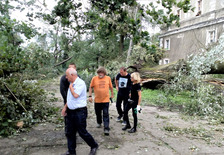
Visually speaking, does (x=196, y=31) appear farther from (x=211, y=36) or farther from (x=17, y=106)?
(x=17, y=106)

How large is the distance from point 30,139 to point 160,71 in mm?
8908

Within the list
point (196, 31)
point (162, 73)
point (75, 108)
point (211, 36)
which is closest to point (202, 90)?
point (162, 73)

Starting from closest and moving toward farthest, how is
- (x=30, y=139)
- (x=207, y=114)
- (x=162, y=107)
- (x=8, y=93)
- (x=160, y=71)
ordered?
(x=30, y=139), (x=8, y=93), (x=207, y=114), (x=162, y=107), (x=160, y=71)

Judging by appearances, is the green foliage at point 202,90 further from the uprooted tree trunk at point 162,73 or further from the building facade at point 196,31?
the building facade at point 196,31

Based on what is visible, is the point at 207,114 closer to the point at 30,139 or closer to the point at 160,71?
the point at 160,71

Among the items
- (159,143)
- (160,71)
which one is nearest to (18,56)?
(159,143)

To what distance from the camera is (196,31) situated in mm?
21625

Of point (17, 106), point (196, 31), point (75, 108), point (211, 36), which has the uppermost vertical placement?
point (196, 31)

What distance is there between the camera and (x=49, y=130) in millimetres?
4977

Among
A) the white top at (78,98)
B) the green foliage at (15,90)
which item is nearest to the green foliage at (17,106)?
the green foliage at (15,90)

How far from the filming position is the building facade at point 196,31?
19.1m

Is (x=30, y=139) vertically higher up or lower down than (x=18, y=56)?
lower down

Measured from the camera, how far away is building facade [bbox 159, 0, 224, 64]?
1914 centimetres

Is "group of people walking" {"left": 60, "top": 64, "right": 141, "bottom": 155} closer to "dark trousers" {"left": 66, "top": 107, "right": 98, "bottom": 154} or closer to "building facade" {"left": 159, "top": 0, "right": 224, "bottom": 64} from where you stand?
"dark trousers" {"left": 66, "top": 107, "right": 98, "bottom": 154}
